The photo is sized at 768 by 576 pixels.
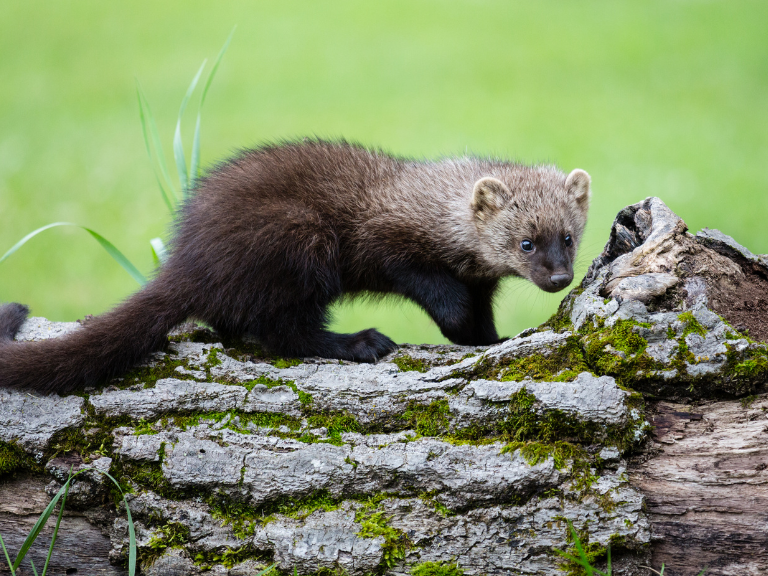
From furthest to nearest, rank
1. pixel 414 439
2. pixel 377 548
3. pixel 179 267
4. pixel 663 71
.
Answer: pixel 663 71
pixel 179 267
pixel 414 439
pixel 377 548

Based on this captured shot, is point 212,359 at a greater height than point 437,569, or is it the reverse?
point 212,359

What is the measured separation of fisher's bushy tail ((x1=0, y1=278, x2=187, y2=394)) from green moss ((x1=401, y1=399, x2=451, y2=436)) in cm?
132

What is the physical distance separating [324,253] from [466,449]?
61.2 inches

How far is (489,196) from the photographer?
4.42 metres

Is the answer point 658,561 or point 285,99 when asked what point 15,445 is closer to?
point 658,561

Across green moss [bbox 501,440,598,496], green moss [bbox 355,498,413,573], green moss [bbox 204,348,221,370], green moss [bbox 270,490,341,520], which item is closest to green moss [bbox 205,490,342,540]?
green moss [bbox 270,490,341,520]

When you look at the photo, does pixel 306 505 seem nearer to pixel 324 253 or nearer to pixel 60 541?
pixel 60 541

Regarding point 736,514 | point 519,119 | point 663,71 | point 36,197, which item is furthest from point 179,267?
point 663,71

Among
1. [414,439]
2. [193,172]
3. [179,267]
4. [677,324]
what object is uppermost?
[193,172]

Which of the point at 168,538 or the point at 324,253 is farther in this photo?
the point at 324,253

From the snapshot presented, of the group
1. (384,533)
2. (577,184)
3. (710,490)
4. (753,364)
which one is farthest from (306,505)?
(577,184)

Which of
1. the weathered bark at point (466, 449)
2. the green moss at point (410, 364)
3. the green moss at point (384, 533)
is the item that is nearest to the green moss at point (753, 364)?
the weathered bark at point (466, 449)

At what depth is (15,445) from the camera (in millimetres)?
3006

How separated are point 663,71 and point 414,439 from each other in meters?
8.48
